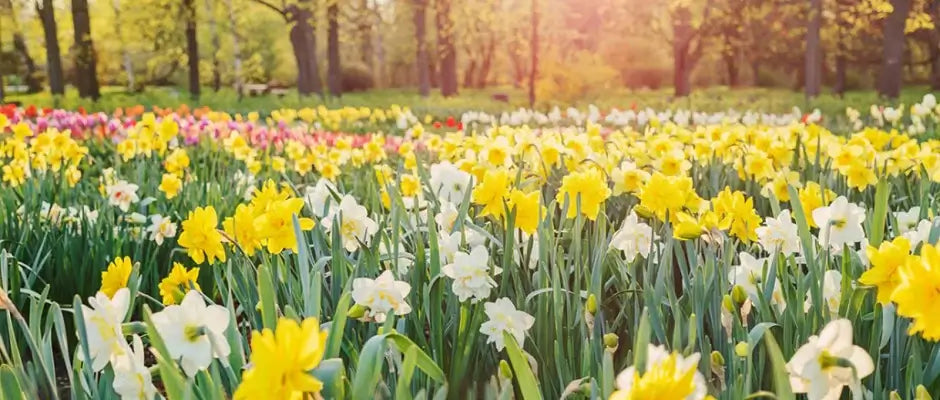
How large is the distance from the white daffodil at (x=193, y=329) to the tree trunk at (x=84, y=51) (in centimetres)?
1849

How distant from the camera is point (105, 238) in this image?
3164 mm

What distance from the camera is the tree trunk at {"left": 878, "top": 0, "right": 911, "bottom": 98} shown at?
621 inches

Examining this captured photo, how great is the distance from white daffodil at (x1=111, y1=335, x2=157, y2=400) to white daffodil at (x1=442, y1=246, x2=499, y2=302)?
0.62m

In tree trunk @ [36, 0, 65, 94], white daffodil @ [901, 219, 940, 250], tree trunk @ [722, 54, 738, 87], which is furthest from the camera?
tree trunk @ [722, 54, 738, 87]

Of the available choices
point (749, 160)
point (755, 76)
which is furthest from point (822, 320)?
point (755, 76)

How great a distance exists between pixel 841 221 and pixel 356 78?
135 feet

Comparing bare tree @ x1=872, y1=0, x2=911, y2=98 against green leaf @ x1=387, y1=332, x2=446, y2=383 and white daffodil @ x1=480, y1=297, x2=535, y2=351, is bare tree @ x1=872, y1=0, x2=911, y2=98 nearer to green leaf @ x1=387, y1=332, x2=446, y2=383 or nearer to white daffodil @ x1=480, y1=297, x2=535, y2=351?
white daffodil @ x1=480, y1=297, x2=535, y2=351

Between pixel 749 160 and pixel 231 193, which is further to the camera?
pixel 231 193

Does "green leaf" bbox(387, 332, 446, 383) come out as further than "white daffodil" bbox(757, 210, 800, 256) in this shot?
No

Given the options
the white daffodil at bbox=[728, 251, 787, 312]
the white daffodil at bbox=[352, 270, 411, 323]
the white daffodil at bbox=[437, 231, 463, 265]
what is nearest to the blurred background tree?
the white daffodil at bbox=[437, 231, 463, 265]

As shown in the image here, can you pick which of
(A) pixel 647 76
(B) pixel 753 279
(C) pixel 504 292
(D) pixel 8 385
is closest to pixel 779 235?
(B) pixel 753 279

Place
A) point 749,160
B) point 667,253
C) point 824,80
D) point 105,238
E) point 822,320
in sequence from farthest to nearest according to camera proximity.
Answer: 1. point 824,80
2. point 749,160
3. point 105,238
4. point 667,253
5. point 822,320

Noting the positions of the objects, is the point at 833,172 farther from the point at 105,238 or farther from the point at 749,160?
the point at 105,238

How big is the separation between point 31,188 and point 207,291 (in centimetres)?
107
